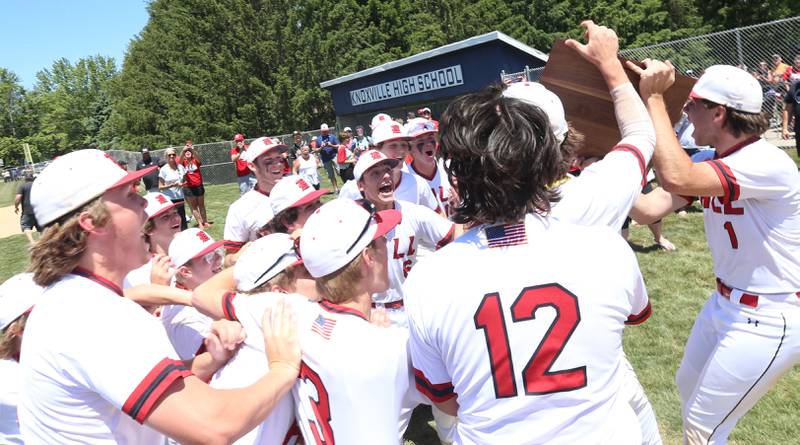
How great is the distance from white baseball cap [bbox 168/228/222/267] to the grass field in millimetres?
2339

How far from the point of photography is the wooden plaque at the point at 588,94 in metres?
2.41

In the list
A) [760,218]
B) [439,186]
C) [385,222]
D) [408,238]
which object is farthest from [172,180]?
[760,218]

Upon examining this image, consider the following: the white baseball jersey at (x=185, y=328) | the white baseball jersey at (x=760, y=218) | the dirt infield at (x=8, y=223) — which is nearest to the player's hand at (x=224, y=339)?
the white baseball jersey at (x=185, y=328)

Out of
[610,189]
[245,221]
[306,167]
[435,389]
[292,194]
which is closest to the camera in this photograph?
[435,389]

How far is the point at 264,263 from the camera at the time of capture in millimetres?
2764

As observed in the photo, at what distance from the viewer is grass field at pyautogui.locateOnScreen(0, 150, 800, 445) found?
4160mm

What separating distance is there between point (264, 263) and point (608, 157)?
5.34 feet

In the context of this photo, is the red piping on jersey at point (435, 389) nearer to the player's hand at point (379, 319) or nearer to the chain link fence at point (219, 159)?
the player's hand at point (379, 319)

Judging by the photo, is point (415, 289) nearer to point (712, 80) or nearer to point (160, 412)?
point (160, 412)

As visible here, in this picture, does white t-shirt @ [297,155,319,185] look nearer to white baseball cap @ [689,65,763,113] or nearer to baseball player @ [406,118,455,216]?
baseball player @ [406,118,455,216]

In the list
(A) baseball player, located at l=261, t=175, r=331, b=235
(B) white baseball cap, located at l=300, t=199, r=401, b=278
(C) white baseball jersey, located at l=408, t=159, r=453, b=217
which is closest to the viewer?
(B) white baseball cap, located at l=300, t=199, r=401, b=278

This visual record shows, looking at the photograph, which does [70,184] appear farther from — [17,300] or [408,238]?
[408,238]

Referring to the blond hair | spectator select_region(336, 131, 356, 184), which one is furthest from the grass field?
spectator select_region(336, 131, 356, 184)

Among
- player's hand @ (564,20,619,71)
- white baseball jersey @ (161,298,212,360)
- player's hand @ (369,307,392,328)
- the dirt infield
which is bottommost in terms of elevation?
the dirt infield
